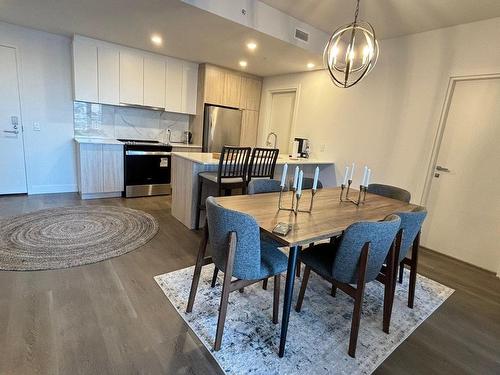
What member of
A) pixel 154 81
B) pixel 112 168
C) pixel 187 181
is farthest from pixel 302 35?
pixel 112 168

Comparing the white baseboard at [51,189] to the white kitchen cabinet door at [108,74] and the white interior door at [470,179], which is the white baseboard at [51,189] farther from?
the white interior door at [470,179]

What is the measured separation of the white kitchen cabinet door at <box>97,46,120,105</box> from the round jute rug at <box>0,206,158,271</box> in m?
1.86

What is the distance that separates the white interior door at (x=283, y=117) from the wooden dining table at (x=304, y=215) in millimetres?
3095

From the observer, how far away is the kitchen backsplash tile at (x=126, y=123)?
181 inches

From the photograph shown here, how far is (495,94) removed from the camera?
2.94 metres

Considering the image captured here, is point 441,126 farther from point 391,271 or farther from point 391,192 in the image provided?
point 391,271

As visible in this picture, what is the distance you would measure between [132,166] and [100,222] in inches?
54.1

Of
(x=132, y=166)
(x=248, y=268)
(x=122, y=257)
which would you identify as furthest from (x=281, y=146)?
(x=248, y=268)

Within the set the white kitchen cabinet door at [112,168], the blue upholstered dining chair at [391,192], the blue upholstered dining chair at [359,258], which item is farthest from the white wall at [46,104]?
the blue upholstered dining chair at [391,192]

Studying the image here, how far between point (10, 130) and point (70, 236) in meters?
2.43

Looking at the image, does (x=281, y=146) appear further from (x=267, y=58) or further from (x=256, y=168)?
(x=256, y=168)

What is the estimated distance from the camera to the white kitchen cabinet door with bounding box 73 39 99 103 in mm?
4075

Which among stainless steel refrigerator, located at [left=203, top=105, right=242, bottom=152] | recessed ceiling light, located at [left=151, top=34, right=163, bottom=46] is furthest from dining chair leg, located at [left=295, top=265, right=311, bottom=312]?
stainless steel refrigerator, located at [left=203, top=105, right=242, bottom=152]

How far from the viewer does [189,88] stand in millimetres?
5211
